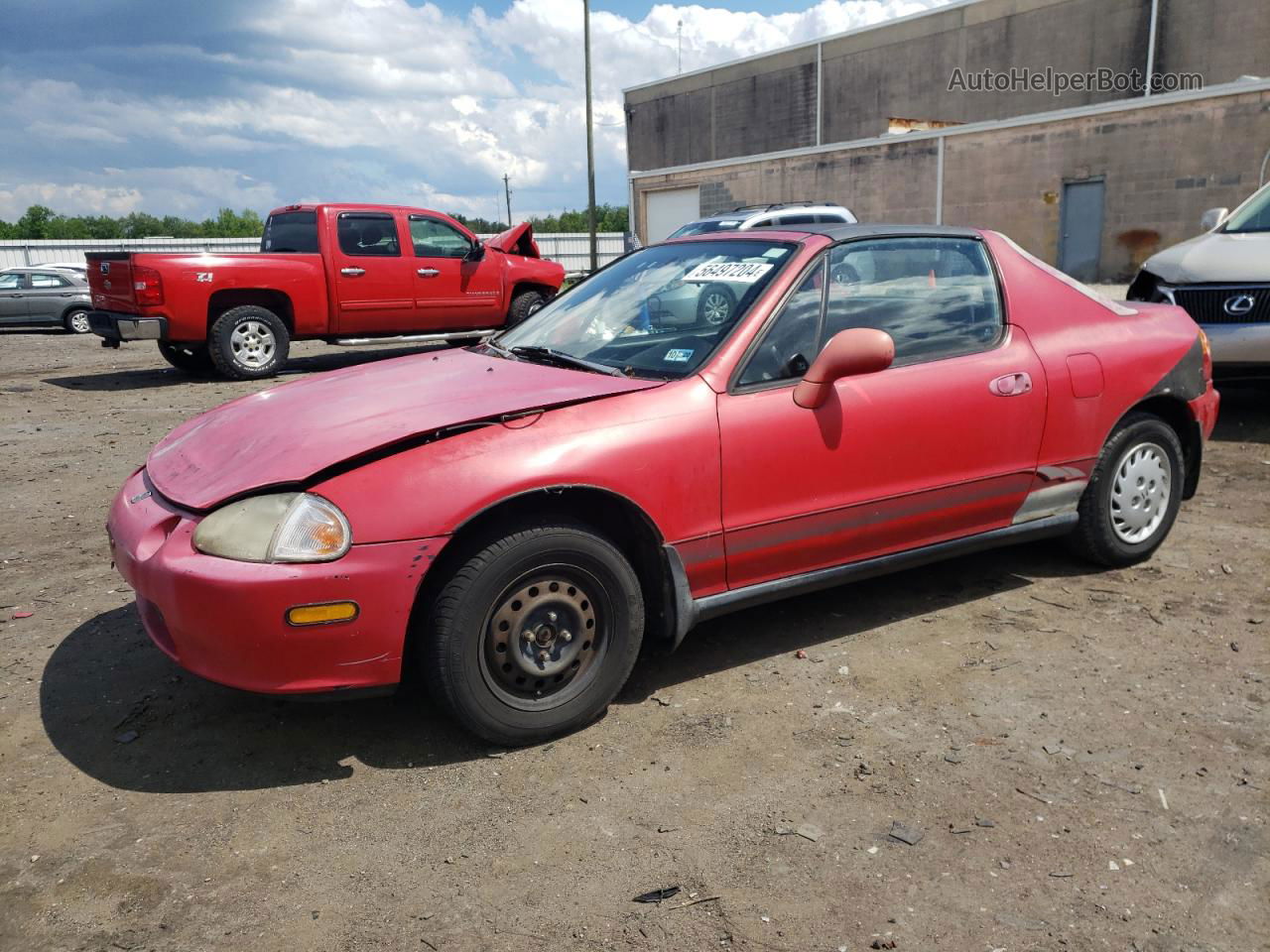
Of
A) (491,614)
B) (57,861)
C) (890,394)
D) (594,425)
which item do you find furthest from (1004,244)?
(57,861)

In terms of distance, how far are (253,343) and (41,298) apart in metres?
11.3

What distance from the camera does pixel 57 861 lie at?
2557 mm

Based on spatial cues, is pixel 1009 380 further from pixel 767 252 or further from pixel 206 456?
pixel 206 456

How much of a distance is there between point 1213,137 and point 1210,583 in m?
19.5

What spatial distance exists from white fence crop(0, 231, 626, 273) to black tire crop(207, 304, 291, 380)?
23.9 meters

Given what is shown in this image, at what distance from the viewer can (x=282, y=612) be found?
270 cm

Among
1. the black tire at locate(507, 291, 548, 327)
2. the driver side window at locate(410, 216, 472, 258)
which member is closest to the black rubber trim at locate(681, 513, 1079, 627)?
the driver side window at locate(410, 216, 472, 258)

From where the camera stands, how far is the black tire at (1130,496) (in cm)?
434

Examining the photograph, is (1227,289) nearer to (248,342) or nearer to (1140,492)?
(1140,492)

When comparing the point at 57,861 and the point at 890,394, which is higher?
the point at 890,394

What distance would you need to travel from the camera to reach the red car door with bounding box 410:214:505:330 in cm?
1242

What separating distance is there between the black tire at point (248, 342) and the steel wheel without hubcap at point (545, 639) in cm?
918

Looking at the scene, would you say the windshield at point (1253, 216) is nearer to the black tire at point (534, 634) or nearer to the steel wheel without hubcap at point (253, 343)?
the black tire at point (534, 634)

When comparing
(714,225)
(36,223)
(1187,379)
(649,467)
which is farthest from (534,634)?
(36,223)
